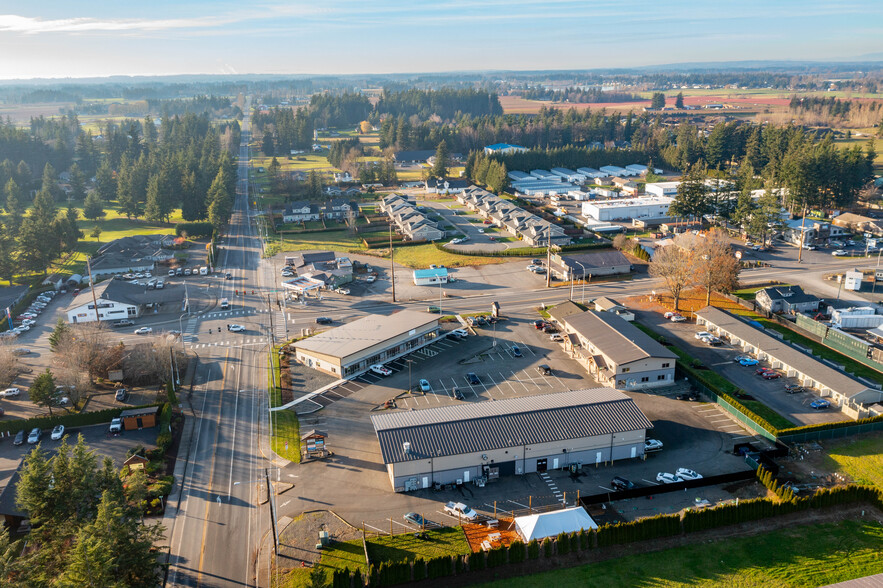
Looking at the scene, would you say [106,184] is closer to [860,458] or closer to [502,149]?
[502,149]

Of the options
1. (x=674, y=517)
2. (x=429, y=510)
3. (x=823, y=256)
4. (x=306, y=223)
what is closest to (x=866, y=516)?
(x=674, y=517)

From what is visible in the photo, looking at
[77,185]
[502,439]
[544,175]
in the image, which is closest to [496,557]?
[502,439]

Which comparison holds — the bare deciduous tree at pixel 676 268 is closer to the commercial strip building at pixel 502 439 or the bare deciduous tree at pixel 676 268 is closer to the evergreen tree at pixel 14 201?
the commercial strip building at pixel 502 439

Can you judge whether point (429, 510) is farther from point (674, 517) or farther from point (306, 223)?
point (306, 223)

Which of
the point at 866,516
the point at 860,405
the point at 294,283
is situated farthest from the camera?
the point at 294,283

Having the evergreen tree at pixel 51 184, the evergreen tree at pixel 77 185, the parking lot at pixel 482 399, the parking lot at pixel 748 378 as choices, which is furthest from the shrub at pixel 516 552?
the evergreen tree at pixel 77 185
